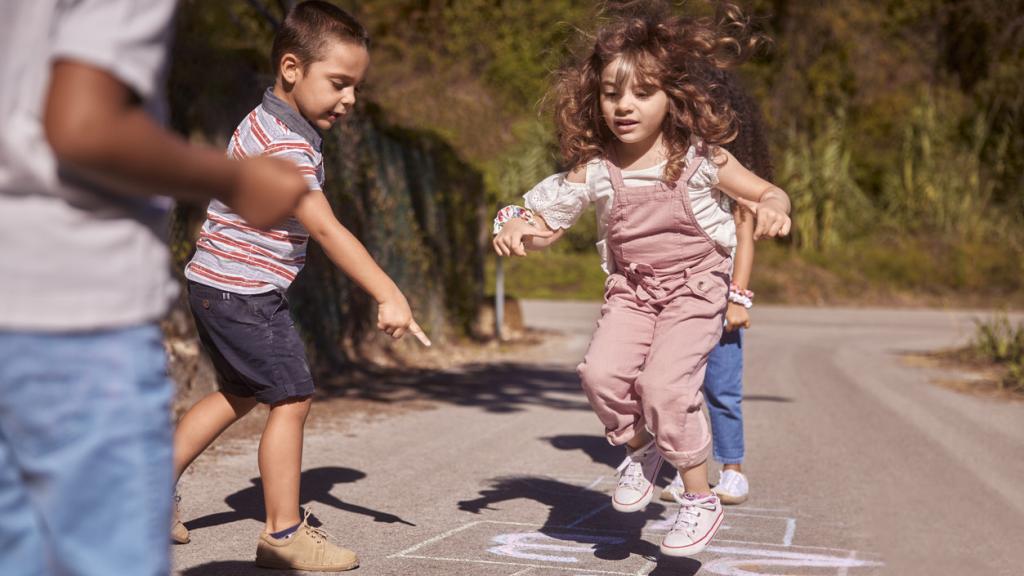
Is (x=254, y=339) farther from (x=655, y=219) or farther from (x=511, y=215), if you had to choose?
(x=655, y=219)

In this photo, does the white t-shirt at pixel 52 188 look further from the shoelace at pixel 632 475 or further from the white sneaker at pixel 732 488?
the white sneaker at pixel 732 488

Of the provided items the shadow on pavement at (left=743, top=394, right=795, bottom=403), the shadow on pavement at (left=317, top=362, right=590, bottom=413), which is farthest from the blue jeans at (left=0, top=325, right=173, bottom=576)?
the shadow on pavement at (left=743, top=394, right=795, bottom=403)

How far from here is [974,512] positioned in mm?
5523

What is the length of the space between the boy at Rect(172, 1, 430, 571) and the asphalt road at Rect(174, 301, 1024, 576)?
23 centimetres

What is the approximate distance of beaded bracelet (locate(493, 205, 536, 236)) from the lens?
13.8 feet

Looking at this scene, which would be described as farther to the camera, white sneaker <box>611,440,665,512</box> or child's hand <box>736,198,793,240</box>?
white sneaker <box>611,440,665,512</box>

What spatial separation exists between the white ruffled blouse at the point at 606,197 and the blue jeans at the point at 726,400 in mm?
1450

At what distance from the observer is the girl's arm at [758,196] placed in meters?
3.63

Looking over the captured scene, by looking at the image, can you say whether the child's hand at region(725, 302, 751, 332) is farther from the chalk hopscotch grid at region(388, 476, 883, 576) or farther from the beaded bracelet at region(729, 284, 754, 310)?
the chalk hopscotch grid at region(388, 476, 883, 576)

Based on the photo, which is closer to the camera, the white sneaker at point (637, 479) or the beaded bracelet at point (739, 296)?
the white sneaker at point (637, 479)

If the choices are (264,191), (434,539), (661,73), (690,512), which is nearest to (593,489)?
(434,539)

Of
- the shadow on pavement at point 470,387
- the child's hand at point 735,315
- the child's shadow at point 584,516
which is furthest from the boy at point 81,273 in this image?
the shadow on pavement at point 470,387

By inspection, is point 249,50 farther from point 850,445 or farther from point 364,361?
point 850,445

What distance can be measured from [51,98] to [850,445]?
20.7 feet
